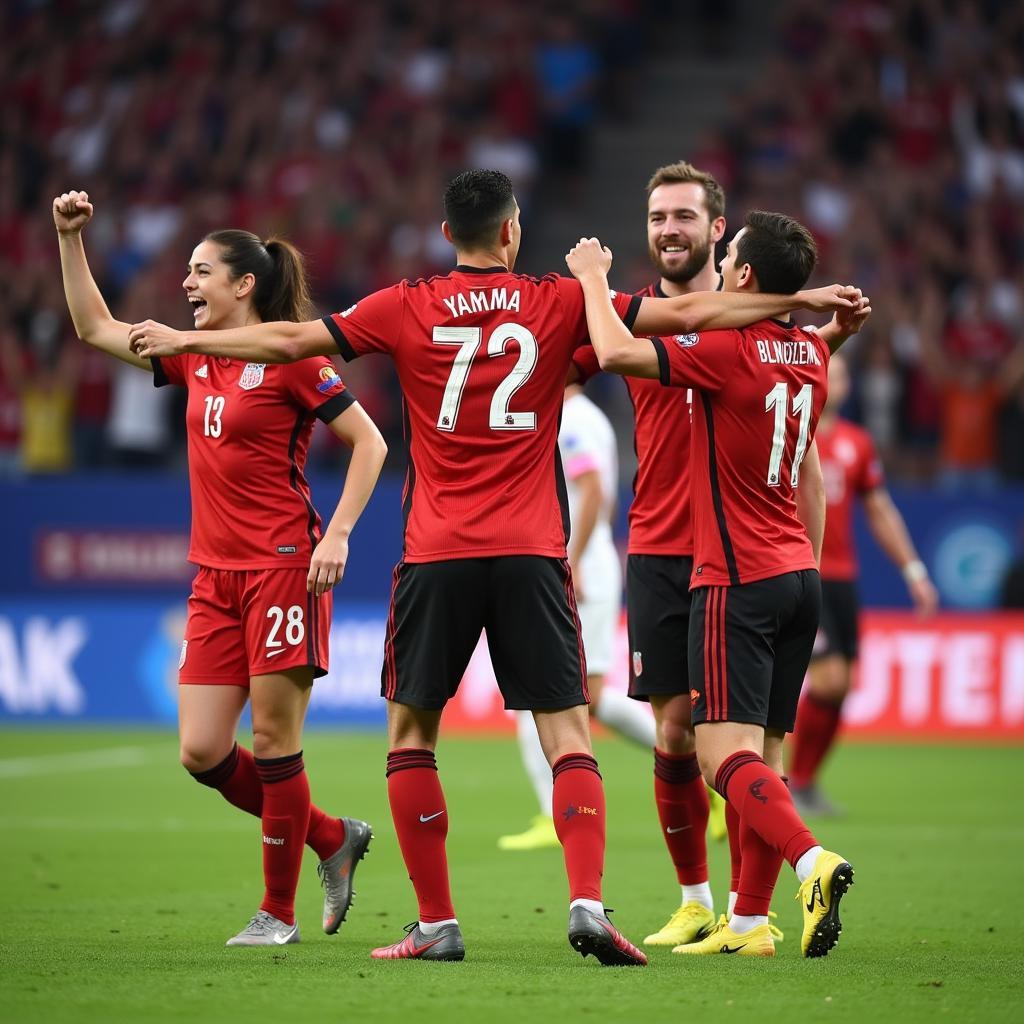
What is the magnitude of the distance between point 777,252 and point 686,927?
2.49 meters

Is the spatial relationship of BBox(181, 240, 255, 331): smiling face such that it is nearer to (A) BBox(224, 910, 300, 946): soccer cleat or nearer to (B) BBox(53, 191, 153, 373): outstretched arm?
(B) BBox(53, 191, 153, 373): outstretched arm

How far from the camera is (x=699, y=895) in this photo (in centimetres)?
707

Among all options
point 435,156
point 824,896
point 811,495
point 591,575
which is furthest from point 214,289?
point 435,156

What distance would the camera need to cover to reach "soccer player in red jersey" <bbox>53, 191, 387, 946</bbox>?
265 inches

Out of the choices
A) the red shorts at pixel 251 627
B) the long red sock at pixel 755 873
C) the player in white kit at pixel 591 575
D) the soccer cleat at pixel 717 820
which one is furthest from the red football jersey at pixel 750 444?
the soccer cleat at pixel 717 820

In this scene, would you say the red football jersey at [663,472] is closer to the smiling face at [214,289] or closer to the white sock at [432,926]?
the smiling face at [214,289]

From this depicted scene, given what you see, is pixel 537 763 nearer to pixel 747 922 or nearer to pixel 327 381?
pixel 747 922

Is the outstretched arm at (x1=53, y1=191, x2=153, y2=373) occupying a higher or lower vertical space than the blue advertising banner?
higher

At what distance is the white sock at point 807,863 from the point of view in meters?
5.96

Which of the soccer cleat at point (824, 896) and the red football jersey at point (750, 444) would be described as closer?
the soccer cleat at point (824, 896)

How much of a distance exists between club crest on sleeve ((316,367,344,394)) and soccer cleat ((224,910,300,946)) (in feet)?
6.26

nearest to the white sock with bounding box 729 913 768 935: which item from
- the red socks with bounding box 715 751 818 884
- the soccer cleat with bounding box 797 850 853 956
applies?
the red socks with bounding box 715 751 818 884

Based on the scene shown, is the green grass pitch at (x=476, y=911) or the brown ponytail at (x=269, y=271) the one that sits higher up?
the brown ponytail at (x=269, y=271)

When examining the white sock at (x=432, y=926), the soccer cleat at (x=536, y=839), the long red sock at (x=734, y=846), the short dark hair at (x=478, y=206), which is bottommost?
the soccer cleat at (x=536, y=839)
